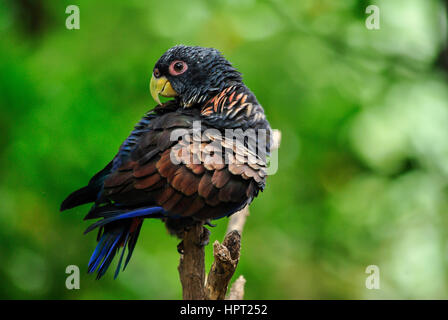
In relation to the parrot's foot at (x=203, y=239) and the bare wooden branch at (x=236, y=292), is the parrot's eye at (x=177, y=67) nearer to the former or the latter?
the parrot's foot at (x=203, y=239)

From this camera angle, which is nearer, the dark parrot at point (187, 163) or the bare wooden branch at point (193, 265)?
the dark parrot at point (187, 163)

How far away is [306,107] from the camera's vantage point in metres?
4.07

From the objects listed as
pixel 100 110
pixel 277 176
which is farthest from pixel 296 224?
pixel 100 110

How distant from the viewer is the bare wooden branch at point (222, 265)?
1.89 metres

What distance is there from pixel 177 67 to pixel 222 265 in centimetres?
108

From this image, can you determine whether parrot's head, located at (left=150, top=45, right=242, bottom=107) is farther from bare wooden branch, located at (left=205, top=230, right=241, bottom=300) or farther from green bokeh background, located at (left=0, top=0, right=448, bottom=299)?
green bokeh background, located at (left=0, top=0, right=448, bottom=299)

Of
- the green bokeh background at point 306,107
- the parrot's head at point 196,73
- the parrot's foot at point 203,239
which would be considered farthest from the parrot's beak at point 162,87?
the green bokeh background at point 306,107

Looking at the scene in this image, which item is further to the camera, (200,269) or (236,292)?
(236,292)

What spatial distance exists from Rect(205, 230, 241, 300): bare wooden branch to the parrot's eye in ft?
3.00

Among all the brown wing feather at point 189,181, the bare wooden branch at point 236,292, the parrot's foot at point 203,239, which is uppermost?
the brown wing feather at point 189,181

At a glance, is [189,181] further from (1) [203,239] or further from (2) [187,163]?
(1) [203,239]

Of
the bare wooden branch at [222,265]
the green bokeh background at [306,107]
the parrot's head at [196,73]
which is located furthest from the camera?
the green bokeh background at [306,107]

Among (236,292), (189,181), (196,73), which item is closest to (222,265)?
(189,181)

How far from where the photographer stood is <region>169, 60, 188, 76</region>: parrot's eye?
7.79ft
